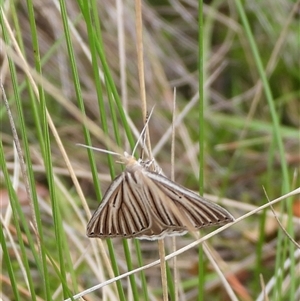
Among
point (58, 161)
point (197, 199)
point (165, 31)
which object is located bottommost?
point (197, 199)

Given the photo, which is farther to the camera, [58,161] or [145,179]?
[58,161]

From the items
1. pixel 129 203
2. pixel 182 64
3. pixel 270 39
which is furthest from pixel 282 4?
pixel 129 203

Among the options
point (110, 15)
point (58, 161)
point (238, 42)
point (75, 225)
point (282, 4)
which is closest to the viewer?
point (75, 225)

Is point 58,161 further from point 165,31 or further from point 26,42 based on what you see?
point 165,31

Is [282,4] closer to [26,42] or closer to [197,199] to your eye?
[26,42]

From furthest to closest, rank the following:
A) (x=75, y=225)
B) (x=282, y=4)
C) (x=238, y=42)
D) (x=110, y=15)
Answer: (x=238, y=42) → (x=282, y=4) → (x=110, y=15) → (x=75, y=225)

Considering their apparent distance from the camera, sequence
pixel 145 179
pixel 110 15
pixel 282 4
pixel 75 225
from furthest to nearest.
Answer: pixel 282 4, pixel 110 15, pixel 75 225, pixel 145 179

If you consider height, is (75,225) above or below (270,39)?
below

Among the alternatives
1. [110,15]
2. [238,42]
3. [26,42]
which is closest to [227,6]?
[238,42]

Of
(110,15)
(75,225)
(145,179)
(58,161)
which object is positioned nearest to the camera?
(145,179)

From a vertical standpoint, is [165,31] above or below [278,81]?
above
